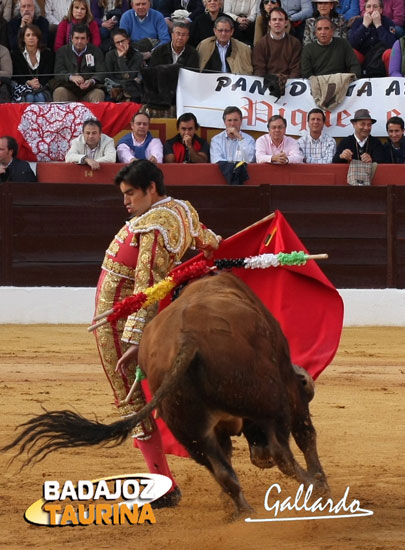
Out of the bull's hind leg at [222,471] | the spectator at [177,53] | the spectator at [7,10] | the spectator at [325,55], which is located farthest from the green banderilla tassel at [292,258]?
the spectator at [7,10]

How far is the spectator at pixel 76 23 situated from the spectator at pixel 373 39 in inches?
88.5

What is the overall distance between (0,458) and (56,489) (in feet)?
2.30

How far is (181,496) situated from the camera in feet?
12.8

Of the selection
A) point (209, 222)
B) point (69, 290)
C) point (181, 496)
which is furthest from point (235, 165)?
point (181, 496)

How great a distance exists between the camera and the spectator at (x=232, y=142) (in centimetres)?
855

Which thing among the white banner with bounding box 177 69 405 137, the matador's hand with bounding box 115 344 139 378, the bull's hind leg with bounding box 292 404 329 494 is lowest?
the bull's hind leg with bounding box 292 404 329 494

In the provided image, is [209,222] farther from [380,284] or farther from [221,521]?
[221,521]

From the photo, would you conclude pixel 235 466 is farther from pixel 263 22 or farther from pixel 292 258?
pixel 263 22

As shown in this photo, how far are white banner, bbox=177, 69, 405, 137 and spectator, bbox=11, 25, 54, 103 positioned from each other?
1.16 metres

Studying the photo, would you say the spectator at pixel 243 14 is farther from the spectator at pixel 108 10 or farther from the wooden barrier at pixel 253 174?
the wooden barrier at pixel 253 174

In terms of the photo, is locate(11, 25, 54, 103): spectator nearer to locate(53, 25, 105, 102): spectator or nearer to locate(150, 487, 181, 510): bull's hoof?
locate(53, 25, 105, 102): spectator

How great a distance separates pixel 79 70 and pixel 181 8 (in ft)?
4.89

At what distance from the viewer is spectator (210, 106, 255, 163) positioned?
855 cm

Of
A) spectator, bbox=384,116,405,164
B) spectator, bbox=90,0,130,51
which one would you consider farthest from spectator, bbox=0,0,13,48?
spectator, bbox=384,116,405,164
